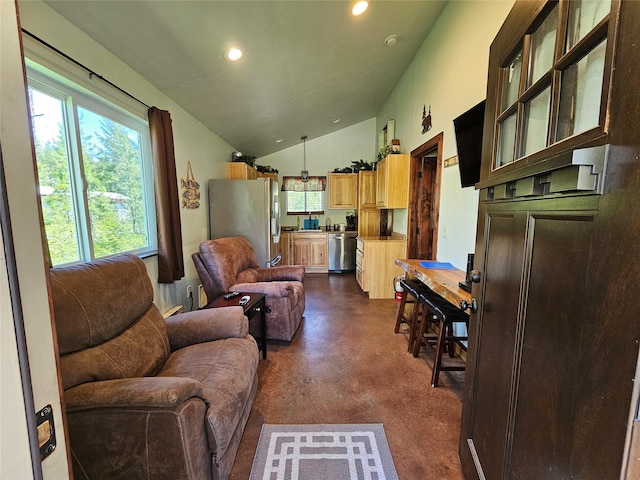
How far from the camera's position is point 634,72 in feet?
1.67

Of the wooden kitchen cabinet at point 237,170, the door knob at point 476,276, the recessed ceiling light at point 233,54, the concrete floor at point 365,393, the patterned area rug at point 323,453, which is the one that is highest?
the recessed ceiling light at point 233,54

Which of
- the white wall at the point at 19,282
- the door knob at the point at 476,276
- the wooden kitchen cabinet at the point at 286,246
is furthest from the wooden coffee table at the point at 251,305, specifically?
the wooden kitchen cabinet at the point at 286,246

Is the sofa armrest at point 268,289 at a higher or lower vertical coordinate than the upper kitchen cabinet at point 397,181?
lower

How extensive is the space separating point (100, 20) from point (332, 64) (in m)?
2.18

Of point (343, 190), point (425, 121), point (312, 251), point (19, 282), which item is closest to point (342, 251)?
point (312, 251)

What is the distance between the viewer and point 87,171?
1.95 metres

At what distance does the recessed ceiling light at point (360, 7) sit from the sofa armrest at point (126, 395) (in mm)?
2956

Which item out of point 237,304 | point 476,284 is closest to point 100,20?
point 237,304

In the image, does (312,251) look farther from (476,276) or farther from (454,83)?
(476,276)

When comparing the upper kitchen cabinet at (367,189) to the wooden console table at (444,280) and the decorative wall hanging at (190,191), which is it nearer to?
the wooden console table at (444,280)

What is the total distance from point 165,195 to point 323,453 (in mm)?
2338

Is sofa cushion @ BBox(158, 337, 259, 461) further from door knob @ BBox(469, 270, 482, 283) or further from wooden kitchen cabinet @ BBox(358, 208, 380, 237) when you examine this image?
wooden kitchen cabinet @ BBox(358, 208, 380, 237)

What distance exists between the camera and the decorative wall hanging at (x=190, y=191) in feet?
10.1

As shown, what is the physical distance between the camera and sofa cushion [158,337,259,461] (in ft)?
3.99
